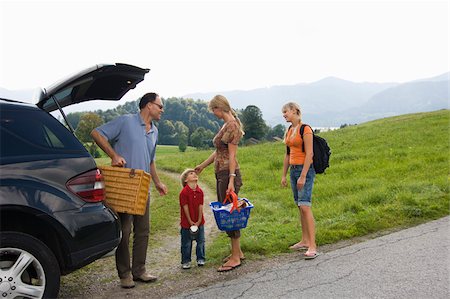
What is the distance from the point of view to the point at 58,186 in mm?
3652

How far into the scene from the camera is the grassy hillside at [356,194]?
6613 millimetres

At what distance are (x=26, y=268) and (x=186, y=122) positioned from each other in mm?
89063

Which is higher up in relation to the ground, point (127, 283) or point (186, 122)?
point (127, 283)

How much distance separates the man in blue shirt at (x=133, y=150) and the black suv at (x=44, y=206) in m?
0.68

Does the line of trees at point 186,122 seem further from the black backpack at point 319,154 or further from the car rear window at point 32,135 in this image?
the car rear window at point 32,135

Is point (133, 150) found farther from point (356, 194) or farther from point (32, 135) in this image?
point (356, 194)

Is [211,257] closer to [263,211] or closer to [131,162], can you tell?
[131,162]

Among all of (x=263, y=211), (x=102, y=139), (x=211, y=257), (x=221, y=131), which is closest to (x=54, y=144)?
(x=102, y=139)

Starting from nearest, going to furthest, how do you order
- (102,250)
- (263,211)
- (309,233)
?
(102,250) < (309,233) < (263,211)

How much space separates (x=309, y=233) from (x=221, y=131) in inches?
69.8

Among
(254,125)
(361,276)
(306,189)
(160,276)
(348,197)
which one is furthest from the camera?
(254,125)

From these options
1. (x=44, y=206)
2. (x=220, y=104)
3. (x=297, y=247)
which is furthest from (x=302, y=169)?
(x=44, y=206)

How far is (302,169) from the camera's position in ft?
18.9

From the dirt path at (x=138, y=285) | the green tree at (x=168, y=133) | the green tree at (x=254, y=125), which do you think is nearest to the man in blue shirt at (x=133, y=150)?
the dirt path at (x=138, y=285)
